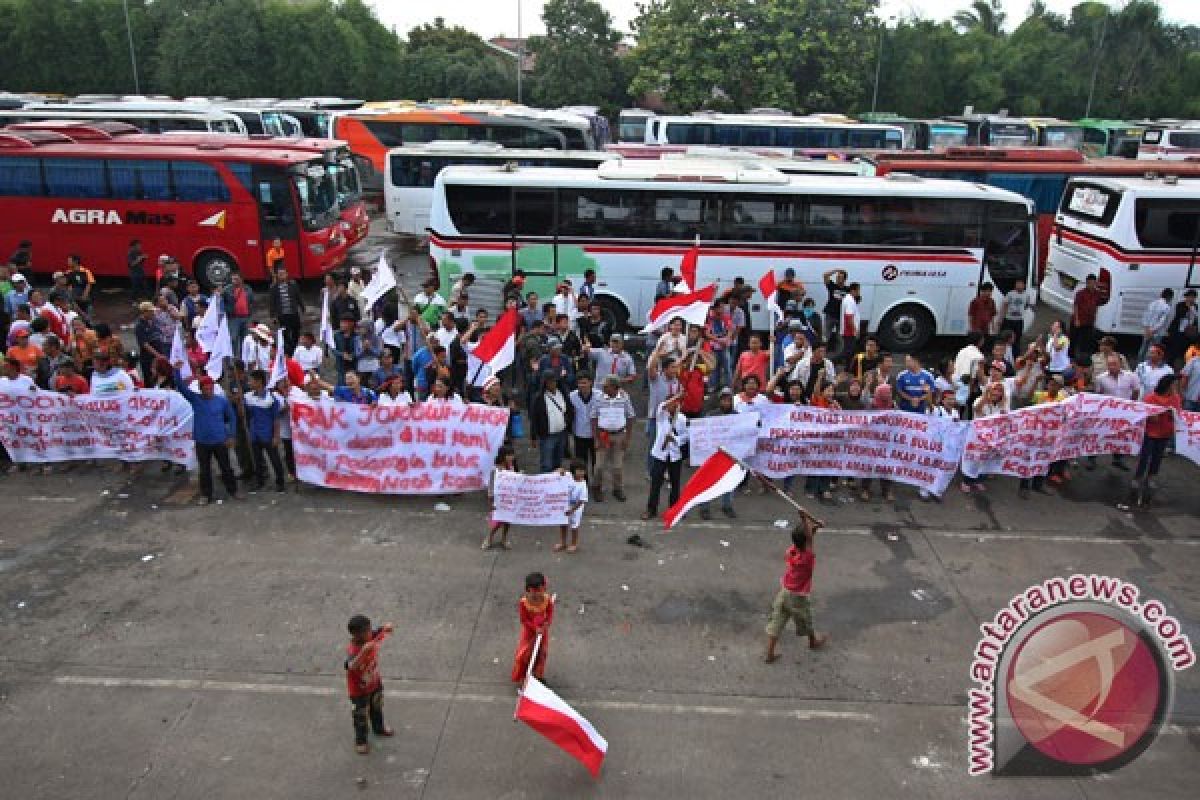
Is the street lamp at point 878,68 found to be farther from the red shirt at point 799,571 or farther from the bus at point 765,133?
the red shirt at point 799,571

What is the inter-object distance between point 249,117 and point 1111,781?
1368 inches

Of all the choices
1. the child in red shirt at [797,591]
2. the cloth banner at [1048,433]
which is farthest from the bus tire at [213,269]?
the child in red shirt at [797,591]

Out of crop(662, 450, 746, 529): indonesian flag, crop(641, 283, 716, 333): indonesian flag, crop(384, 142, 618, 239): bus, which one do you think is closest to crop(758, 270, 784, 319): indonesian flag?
crop(641, 283, 716, 333): indonesian flag

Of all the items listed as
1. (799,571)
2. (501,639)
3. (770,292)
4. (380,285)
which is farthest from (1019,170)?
(501,639)

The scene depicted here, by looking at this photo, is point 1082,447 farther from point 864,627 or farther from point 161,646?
point 161,646

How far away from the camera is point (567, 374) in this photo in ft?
36.0

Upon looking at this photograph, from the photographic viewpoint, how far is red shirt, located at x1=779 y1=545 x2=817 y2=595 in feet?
24.8

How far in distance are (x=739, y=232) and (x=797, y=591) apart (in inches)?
374

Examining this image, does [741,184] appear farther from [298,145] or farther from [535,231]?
[298,145]

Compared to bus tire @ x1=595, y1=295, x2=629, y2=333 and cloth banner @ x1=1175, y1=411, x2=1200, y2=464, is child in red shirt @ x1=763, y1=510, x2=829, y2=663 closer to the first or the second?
cloth banner @ x1=1175, y1=411, x2=1200, y2=464

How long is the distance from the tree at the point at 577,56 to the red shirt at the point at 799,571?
161 ft

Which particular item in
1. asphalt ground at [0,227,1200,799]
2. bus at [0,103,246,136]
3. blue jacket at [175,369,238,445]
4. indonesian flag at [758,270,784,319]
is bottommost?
asphalt ground at [0,227,1200,799]

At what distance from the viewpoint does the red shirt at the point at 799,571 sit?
7547 mm
